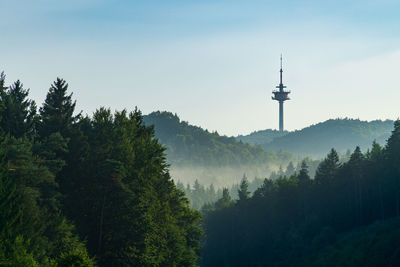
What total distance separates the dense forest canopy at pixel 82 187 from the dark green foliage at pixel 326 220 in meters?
33.8

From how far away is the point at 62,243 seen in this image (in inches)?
1474

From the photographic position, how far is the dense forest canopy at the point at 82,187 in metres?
36.1

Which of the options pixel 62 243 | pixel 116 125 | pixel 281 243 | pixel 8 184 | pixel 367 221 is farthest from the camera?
pixel 281 243

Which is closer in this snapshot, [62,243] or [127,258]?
[62,243]

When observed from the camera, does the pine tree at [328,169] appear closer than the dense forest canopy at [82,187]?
→ No

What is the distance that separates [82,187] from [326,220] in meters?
64.6

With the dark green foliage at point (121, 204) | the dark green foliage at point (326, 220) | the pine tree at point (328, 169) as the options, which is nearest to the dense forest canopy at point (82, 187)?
the dark green foliage at point (121, 204)

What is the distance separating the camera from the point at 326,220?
100m

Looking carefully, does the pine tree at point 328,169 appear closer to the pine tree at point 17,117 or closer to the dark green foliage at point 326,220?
the dark green foliage at point 326,220

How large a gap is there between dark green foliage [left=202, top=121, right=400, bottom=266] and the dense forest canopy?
3380cm

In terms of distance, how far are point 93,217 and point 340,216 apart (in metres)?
63.8

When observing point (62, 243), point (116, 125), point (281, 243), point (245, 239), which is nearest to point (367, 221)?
point (281, 243)

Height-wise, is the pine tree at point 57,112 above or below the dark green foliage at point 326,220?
above

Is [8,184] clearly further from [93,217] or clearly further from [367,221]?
[367,221]
